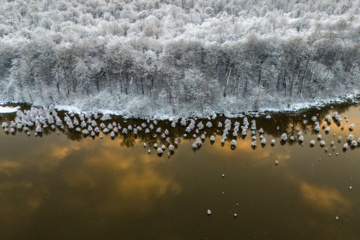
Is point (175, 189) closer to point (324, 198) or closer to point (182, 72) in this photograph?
point (324, 198)

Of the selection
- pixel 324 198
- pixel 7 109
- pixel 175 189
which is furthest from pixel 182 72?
pixel 7 109

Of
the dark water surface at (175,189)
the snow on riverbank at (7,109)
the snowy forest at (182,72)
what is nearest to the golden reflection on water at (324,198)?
the dark water surface at (175,189)

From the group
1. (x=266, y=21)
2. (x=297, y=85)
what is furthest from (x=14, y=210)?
(x=266, y=21)

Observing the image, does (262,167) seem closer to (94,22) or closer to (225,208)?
(225,208)

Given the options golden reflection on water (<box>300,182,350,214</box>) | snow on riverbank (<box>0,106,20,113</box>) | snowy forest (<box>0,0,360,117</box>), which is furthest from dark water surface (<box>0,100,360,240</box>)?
snow on riverbank (<box>0,106,20,113</box>)

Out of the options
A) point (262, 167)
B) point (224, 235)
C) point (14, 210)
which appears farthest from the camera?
point (262, 167)

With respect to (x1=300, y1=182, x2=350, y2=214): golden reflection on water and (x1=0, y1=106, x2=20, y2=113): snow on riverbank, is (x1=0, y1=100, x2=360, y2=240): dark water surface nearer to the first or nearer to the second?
(x1=300, y1=182, x2=350, y2=214): golden reflection on water

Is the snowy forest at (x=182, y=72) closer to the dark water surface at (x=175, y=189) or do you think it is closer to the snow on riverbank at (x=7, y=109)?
the snow on riverbank at (x=7, y=109)

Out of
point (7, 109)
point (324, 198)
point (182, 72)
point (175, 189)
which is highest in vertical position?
point (182, 72)
